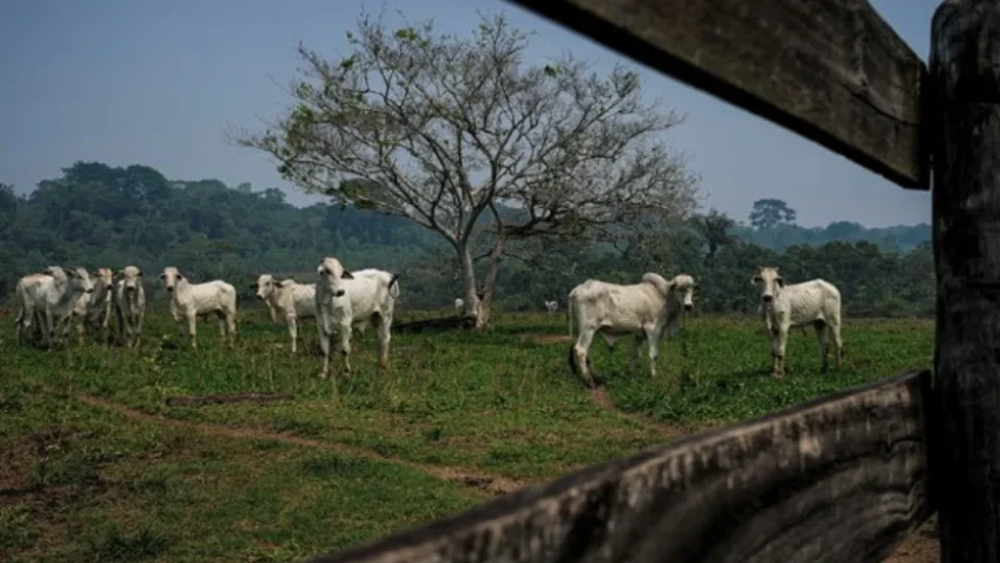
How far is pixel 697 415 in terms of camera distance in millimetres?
11344

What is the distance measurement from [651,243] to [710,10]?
2844 cm

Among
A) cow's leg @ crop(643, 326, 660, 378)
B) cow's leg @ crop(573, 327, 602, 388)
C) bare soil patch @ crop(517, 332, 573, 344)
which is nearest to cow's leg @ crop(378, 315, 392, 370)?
cow's leg @ crop(573, 327, 602, 388)

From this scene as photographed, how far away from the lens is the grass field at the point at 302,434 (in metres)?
6.84

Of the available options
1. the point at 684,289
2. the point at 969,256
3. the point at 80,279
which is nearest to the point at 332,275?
the point at 684,289

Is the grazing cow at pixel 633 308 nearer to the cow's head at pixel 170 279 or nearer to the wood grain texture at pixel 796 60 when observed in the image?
the cow's head at pixel 170 279

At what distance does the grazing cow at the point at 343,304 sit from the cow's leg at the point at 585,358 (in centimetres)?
353

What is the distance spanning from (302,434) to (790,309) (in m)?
9.28

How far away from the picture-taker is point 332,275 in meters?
15.6

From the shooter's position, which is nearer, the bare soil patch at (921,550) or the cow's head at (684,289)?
the bare soil patch at (921,550)

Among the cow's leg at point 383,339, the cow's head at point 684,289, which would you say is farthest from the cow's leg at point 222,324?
the cow's head at point 684,289

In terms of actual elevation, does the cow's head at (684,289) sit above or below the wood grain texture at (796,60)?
above

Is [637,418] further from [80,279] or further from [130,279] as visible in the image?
[80,279]

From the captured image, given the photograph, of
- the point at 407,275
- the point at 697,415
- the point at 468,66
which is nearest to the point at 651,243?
the point at 468,66

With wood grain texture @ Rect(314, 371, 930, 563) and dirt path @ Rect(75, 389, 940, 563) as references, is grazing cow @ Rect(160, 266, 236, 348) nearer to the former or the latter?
dirt path @ Rect(75, 389, 940, 563)
